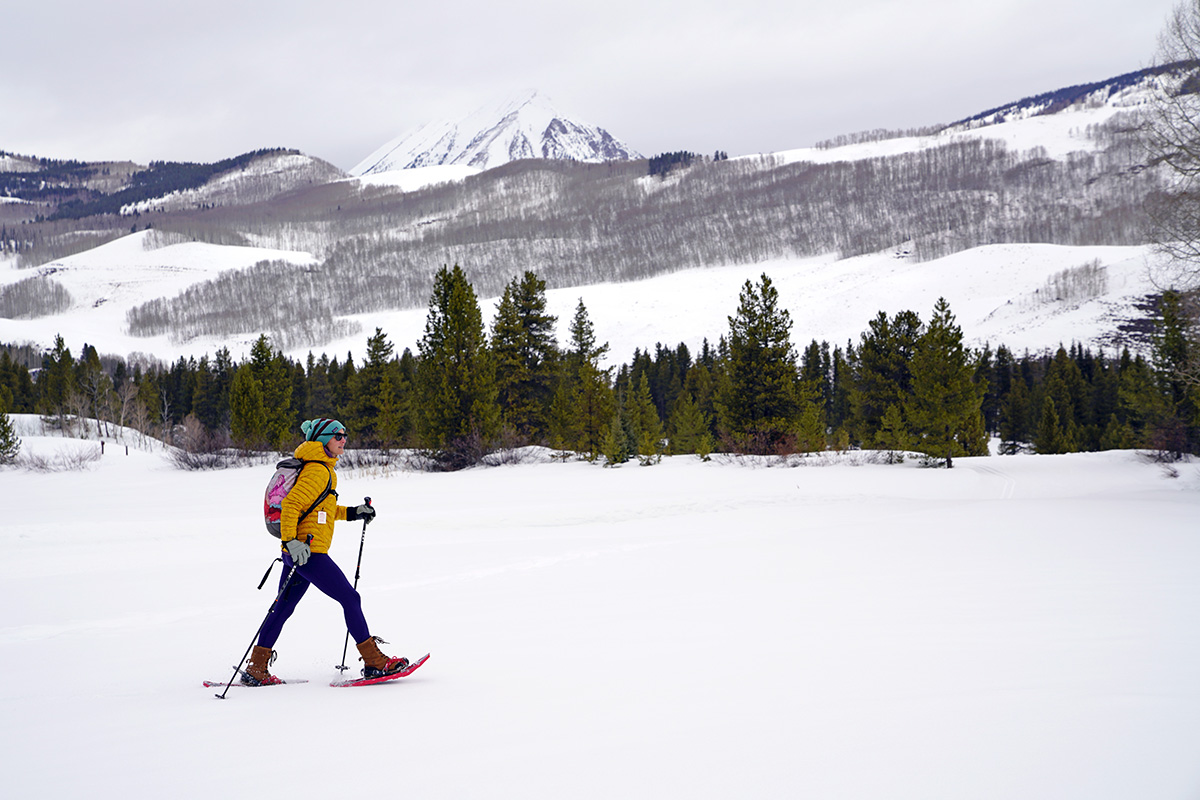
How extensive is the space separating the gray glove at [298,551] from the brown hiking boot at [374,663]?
805 mm

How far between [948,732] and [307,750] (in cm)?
352

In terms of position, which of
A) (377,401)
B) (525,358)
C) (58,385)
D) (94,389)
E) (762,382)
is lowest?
(762,382)

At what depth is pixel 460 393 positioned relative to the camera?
2970cm

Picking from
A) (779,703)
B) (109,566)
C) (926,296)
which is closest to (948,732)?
(779,703)

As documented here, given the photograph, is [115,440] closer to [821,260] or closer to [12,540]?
[12,540]

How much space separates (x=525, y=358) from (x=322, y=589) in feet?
105

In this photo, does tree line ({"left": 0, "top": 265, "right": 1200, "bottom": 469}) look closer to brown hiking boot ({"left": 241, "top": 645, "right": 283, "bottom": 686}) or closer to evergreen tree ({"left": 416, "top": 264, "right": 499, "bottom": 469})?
evergreen tree ({"left": 416, "top": 264, "right": 499, "bottom": 469})

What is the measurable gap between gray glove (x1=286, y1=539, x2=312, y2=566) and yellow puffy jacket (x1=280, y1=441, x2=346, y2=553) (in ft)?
0.29

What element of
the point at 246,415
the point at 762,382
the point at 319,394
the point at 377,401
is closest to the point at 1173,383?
the point at 762,382

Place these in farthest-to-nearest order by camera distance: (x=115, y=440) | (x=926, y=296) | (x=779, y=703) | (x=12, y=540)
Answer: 1. (x=926, y=296)
2. (x=115, y=440)
3. (x=12, y=540)
4. (x=779, y=703)

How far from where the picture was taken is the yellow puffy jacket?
16.9 ft

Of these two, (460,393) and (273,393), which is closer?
(460,393)

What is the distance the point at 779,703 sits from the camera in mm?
4336

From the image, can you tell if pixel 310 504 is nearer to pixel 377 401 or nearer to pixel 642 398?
pixel 377 401
